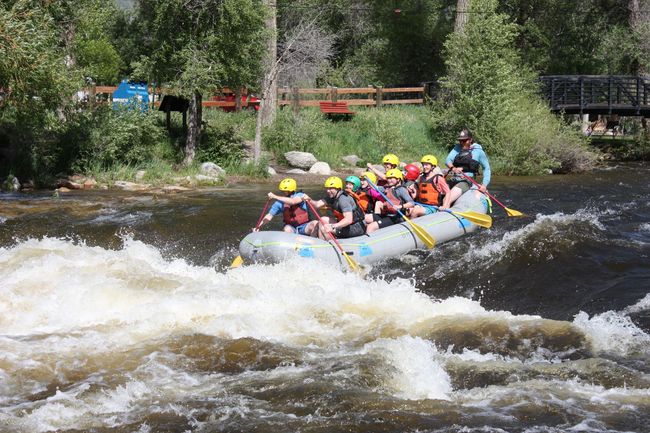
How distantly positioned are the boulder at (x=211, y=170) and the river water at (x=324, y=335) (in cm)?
693

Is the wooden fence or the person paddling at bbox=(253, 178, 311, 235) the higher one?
the wooden fence

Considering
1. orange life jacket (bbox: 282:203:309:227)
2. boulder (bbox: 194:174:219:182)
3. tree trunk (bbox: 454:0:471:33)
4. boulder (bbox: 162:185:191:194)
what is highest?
tree trunk (bbox: 454:0:471:33)

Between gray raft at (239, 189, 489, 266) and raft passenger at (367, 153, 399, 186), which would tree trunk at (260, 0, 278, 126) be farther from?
gray raft at (239, 189, 489, 266)

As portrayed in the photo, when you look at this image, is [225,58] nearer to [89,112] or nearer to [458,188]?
[89,112]

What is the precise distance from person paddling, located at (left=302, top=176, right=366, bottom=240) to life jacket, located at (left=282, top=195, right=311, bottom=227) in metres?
0.24

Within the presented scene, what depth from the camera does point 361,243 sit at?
11.3 meters

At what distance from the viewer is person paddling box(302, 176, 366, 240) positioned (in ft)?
37.7

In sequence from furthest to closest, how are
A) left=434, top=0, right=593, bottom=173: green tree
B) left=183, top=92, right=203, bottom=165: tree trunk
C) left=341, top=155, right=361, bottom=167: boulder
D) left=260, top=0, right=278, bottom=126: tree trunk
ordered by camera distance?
left=341, top=155, right=361, bottom=167: boulder → left=434, top=0, right=593, bottom=173: green tree → left=260, top=0, right=278, bottom=126: tree trunk → left=183, top=92, right=203, bottom=165: tree trunk

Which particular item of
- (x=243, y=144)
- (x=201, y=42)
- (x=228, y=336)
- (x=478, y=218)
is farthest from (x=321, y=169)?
(x=228, y=336)

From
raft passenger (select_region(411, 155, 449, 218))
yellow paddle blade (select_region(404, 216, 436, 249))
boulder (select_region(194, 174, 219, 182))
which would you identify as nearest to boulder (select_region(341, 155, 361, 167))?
boulder (select_region(194, 174, 219, 182))

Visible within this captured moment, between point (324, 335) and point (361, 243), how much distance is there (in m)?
3.12

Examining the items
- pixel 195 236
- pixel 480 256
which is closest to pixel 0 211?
pixel 195 236

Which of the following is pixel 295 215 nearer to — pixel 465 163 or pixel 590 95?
pixel 465 163

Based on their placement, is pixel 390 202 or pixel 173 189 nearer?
pixel 390 202
